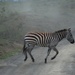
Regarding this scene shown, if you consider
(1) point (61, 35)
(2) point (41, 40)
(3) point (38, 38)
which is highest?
(1) point (61, 35)

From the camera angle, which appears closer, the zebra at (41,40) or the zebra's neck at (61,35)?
the zebra at (41,40)

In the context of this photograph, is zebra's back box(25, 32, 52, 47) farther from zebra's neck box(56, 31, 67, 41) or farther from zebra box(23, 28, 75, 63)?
zebra's neck box(56, 31, 67, 41)

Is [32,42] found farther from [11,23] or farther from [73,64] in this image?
[11,23]

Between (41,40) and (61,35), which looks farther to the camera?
(61,35)

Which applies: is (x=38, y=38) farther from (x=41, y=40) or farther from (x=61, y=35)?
(x=61, y=35)

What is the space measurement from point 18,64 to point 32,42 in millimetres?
1418

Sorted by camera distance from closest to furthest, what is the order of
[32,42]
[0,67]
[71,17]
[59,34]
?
[0,67]
[32,42]
[59,34]
[71,17]

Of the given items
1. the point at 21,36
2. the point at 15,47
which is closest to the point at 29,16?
the point at 21,36

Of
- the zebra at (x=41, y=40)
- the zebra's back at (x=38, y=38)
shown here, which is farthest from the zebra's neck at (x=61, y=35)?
the zebra's back at (x=38, y=38)

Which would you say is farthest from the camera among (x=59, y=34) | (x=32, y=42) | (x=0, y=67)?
(x=59, y=34)

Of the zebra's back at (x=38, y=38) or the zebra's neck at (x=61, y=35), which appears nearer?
the zebra's back at (x=38, y=38)

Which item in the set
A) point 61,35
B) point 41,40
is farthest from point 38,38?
point 61,35

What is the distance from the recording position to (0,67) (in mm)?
15258

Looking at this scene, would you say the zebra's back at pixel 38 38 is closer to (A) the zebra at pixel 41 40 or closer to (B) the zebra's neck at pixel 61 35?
(A) the zebra at pixel 41 40
